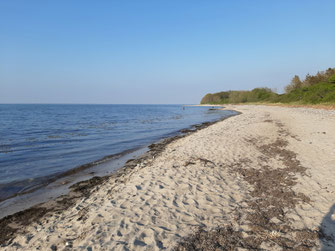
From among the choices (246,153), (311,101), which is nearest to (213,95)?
(311,101)

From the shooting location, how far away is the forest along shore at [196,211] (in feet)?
11.7

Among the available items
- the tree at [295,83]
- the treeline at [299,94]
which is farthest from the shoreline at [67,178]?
the tree at [295,83]

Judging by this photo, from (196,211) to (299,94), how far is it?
6139 cm

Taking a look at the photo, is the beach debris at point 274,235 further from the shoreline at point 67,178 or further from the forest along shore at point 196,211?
the shoreline at point 67,178

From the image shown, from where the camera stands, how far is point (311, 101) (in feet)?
138

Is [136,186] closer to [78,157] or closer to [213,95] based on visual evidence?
[78,157]

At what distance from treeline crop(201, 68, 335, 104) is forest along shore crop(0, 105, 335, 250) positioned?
38.9 meters

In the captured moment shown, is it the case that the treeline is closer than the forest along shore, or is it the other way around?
the forest along shore

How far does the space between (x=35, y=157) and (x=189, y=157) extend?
27.9 ft

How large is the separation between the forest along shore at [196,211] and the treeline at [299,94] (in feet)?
128

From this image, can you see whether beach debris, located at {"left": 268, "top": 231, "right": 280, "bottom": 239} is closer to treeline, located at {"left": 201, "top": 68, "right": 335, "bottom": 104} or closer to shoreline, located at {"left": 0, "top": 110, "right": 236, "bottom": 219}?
shoreline, located at {"left": 0, "top": 110, "right": 236, "bottom": 219}

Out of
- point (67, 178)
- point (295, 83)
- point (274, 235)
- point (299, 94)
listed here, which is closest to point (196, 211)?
point (274, 235)

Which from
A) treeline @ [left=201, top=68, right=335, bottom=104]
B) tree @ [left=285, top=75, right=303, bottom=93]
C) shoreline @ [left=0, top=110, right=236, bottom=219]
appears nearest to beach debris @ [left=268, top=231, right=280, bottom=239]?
shoreline @ [left=0, top=110, right=236, bottom=219]

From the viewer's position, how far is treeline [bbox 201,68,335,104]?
137ft
